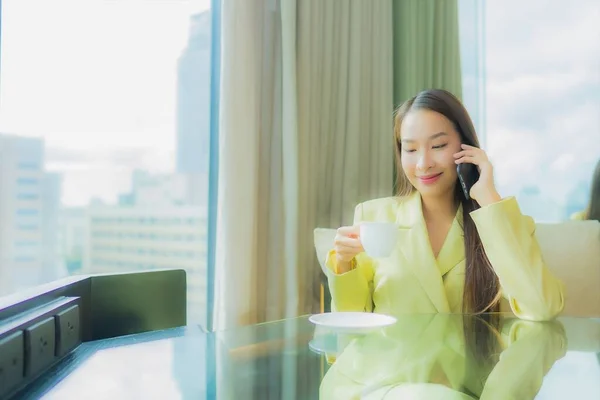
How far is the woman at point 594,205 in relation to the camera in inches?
95.9

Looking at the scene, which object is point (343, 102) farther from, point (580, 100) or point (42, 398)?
point (42, 398)

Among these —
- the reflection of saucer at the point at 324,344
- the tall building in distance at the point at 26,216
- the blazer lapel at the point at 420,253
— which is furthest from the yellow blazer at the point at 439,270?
the tall building in distance at the point at 26,216

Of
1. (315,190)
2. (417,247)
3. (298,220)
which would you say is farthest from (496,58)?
(417,247)

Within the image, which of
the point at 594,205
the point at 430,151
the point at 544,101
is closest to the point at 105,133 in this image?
the point at 430,151

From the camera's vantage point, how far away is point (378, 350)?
905 mm

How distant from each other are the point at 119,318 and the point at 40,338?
0.51 meters

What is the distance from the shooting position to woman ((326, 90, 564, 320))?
129 centimetres

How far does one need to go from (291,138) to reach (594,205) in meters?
1.41

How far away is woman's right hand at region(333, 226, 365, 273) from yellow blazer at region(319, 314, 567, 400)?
204 millimetres

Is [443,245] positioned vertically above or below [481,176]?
below

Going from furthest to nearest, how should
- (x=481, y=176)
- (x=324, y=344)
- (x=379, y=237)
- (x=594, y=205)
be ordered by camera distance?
(x=594, y=205)
(x=481, y=176)
(x=379, y=237)
(x=324, y=344)

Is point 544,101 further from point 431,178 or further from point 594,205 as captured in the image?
point 431,178

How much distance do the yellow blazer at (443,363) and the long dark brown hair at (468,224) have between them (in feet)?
0.76

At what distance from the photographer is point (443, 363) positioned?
0.83m
